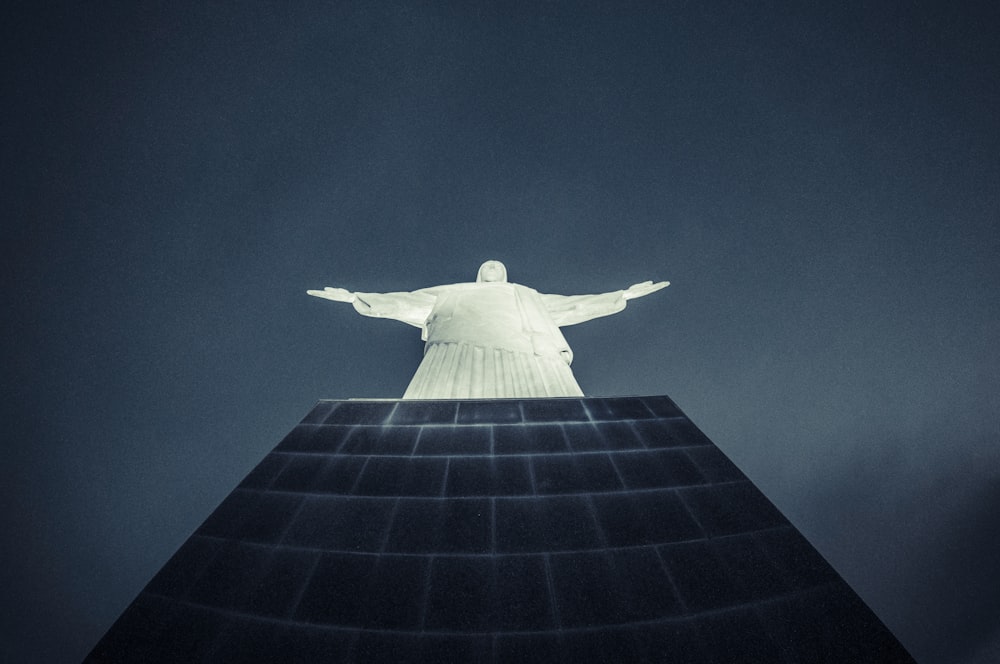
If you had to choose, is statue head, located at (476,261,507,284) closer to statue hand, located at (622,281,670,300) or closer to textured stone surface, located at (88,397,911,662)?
statue hand, located at (622,281,670,300)

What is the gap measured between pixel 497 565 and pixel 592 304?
8.00 metres

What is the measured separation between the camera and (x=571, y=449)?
4754 millimetres

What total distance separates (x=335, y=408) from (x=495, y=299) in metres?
4.66

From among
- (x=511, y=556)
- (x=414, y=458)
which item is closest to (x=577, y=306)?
(x=414, y=458)

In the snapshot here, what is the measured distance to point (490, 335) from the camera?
8.40 meters

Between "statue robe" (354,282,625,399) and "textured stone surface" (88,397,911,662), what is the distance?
2.58m

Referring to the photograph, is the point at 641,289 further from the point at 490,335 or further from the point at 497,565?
the point at 497,565

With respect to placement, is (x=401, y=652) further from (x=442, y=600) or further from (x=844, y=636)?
(x=844, y=636)

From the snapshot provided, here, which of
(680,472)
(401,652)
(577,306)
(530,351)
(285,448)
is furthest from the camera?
(577,306)

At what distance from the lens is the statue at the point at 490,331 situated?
24.9ft

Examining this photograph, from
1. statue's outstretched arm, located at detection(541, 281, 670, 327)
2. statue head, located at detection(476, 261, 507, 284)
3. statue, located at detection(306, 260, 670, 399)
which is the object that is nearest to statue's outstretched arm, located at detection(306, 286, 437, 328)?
statue, located at detection(306, 260, 670, 399)

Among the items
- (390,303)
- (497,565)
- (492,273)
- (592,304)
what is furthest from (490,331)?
(497,565)

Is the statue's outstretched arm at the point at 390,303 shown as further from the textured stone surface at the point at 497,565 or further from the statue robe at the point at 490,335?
the textured stone surface at the point at 497,565

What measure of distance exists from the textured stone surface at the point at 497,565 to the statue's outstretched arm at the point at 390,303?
194 inches
